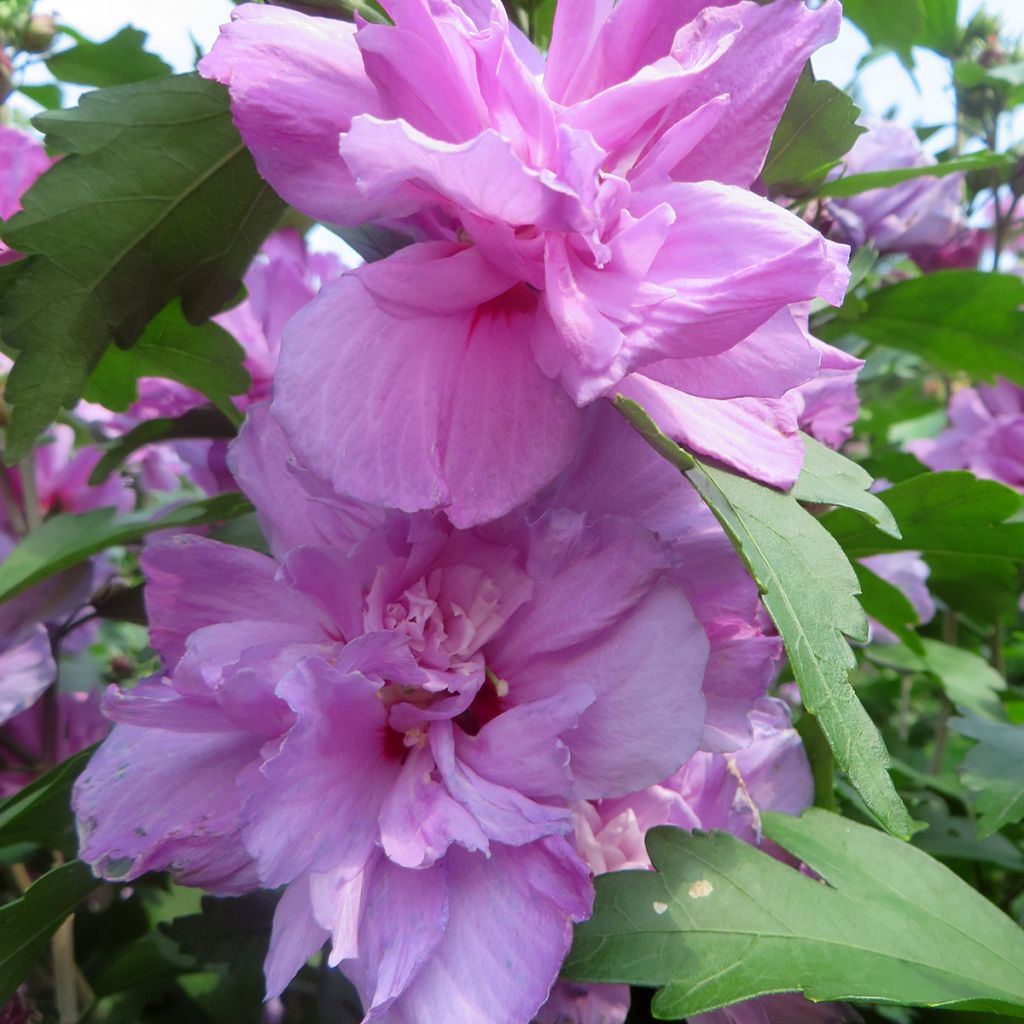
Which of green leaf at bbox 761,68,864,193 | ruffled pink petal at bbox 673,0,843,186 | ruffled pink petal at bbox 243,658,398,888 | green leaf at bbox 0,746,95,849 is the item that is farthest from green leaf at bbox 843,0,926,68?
green leaf at bbox 0,746,95,849

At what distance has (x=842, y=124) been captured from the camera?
1.94 ft

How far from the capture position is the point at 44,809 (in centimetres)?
73

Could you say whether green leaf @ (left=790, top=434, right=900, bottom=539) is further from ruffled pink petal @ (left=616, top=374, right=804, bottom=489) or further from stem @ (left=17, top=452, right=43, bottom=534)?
stem @ (left=17, top=452, right=43, bottom=534)

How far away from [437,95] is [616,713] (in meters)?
0.28

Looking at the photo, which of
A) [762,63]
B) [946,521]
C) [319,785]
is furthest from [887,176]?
[319,785]

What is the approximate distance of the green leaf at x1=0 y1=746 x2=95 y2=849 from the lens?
69cm

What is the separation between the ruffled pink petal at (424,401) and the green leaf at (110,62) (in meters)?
0.58

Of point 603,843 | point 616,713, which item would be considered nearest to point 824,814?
point 603,843

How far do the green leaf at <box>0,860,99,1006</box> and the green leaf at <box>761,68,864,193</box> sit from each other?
0.59 m

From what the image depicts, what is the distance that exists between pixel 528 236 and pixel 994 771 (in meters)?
0.62

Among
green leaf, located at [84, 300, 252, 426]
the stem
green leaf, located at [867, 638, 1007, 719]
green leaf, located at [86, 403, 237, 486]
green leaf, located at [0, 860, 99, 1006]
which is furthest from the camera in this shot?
green leaf, located at [867, 638, 1007, 719]

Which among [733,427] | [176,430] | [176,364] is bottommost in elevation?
[176,430]

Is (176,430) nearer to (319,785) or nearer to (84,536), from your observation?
(84,536)

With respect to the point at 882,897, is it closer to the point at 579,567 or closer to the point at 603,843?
the point at 603,843
